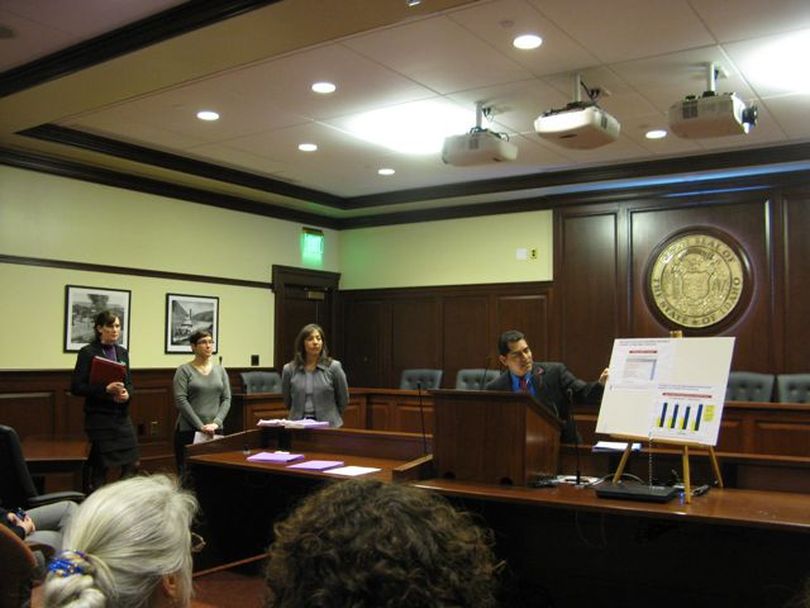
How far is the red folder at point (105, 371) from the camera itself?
5031 millimetres

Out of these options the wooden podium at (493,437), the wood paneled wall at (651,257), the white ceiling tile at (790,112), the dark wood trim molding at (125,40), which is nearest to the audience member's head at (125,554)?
the wooden podium at (493,437)

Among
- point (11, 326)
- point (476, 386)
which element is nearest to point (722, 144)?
point (476, 386)

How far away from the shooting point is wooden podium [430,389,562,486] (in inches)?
120

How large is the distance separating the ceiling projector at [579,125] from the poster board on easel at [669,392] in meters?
2.17

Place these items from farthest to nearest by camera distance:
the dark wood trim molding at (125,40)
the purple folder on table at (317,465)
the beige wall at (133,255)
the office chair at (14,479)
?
the beige wall at (133,255) → the dark wood trim molding at (125,40) → the office chair at (14,479) → the purple folder on table at (317,465)

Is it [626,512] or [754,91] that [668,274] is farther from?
[626,512]

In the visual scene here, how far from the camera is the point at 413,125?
628cm

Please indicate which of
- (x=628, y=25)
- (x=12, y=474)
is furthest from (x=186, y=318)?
(x=628, y=25)

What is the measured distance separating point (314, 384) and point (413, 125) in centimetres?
231

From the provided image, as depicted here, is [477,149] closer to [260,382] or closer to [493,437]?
[493,437]

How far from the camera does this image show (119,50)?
452 centimetres

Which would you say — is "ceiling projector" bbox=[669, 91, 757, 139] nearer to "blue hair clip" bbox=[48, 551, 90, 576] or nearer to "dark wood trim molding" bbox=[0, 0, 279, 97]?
"dark wood trim molding" bbox=[0, 0, 279, 97]

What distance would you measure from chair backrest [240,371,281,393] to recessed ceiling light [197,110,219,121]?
8.97 ft

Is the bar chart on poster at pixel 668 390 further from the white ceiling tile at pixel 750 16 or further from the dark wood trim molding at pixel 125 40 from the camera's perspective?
the dark wood trim molding at pixel 125 40
